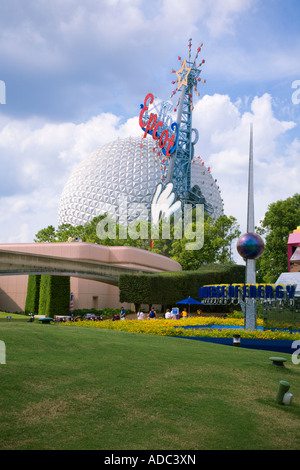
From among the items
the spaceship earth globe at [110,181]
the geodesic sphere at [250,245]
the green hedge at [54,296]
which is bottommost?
the green hedge at [54,296]

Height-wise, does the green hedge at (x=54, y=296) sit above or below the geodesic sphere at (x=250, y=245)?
below

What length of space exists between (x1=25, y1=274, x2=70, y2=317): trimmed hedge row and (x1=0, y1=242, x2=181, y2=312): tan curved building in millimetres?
3019

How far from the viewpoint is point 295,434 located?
7117mm

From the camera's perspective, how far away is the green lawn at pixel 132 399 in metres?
6.28

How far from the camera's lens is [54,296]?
104 ft

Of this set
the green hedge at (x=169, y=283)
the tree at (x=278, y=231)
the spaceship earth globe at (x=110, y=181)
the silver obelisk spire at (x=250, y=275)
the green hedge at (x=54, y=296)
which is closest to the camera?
the silver obelisk spire at (x=250, y=275)

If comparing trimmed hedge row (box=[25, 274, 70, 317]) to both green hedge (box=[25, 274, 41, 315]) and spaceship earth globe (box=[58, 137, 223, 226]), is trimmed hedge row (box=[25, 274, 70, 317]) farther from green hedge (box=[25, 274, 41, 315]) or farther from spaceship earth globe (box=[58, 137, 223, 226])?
spaceship earth globe (box=[58, 137, 223, 226])

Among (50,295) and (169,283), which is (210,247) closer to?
(169,283)

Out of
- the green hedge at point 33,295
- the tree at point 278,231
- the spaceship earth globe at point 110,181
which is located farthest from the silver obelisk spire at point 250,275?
the spaceship earth globe at point 110,181

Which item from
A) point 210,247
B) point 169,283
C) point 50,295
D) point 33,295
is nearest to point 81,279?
point 33,295

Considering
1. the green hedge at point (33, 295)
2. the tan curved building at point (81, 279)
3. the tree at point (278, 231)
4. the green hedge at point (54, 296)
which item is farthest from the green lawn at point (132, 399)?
the tree at point (278, 231)

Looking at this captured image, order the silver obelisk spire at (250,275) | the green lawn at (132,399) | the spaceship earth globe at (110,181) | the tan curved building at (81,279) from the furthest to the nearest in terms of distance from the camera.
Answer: the spaceship earth globe at (110,181) < the tan curved building at (81,279) < the silver obelisk spire at (250,275) < the green lawn at (132,399)

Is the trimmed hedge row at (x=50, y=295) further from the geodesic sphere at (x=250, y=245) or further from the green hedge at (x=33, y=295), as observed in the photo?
the geodesic sphere at (x=250, y=245)

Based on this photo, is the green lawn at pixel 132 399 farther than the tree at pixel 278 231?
No
